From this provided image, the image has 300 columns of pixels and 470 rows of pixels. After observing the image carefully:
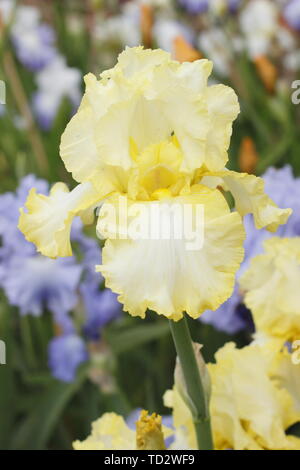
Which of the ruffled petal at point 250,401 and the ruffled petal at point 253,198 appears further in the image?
the ruffled petal at point 250,401

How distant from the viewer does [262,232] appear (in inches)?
44.2

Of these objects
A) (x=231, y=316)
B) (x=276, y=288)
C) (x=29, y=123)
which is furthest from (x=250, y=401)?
(x=29, y=123)

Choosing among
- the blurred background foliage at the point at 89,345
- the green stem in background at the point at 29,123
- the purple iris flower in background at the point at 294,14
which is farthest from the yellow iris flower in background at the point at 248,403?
the purple iris flower in background at the point at 294,14

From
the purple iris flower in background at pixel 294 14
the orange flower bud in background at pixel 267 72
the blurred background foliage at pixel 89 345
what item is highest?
the purple iris flower in background at pixel 294 14

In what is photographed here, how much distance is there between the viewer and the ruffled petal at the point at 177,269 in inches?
22.1

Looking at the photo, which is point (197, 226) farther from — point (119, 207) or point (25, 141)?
point (25, 141)

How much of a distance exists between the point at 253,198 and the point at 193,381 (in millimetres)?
178

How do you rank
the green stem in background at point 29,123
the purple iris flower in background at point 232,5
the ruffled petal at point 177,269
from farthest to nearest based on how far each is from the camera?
1. the purple iris flower in background at point 232,5
2. the green stem in background at point 29,123
3. the ruffled petal at point 177,269

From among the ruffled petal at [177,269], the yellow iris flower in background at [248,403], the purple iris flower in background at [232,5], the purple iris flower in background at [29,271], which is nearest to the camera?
the ruffled petal at [177,269]

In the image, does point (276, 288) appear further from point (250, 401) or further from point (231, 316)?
point (231, 316)

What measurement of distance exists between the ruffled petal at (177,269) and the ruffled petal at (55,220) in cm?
6

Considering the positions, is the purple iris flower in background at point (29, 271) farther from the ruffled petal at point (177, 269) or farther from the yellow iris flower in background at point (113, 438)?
the ruffled petal at point (177, 269)

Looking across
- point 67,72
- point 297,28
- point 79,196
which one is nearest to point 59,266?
point 79,196

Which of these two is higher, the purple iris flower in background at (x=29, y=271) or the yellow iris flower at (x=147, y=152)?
the yellow iris flower at (x=147, y=152)
